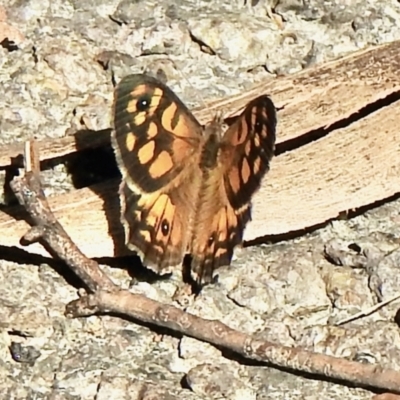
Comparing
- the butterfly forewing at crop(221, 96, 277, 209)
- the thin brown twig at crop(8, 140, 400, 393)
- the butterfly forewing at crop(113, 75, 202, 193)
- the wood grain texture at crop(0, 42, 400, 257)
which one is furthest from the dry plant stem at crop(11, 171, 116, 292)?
the butterfly forewing at crop(221, 96, 277, 209)

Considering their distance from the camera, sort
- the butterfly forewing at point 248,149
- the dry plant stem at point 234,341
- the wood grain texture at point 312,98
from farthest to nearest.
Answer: the wood grain texture at point 312,98, the butterfly forewing at point 248,149, the dry plant stem at point 234,341

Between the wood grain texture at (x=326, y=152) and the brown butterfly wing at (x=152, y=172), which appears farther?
the wood grain texture at (x=326, y=152)

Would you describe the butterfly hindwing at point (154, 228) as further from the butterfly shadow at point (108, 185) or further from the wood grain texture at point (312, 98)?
the wood grain texture at point (312, 98)

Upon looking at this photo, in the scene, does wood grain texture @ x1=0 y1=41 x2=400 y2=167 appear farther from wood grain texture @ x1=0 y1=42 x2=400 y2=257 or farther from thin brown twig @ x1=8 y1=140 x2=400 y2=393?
thin brown twig @ x1=8 y1=140 x2=400 y2=393

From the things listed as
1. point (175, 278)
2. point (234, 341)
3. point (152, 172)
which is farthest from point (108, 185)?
point (234, 341)

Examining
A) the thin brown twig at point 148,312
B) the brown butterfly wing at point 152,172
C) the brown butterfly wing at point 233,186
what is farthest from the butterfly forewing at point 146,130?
the thin brown twig at point 148,312

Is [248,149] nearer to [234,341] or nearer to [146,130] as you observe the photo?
[146,130]
